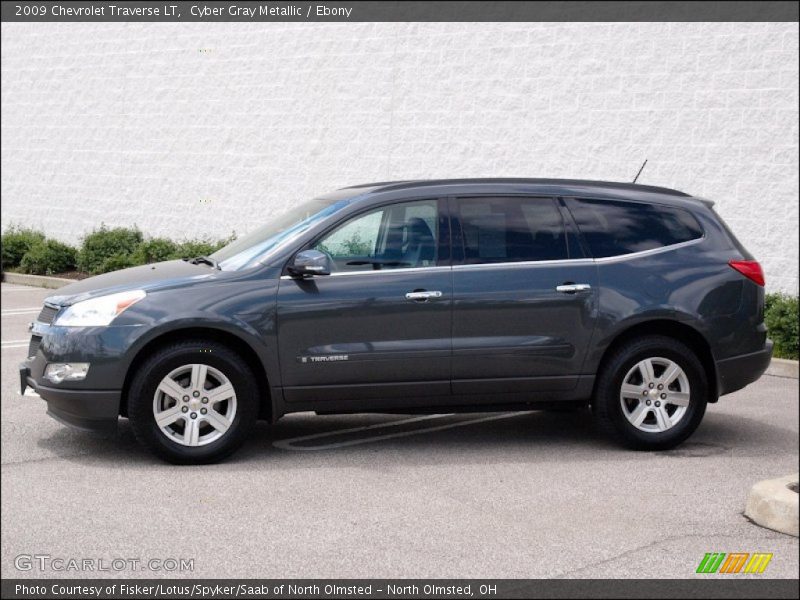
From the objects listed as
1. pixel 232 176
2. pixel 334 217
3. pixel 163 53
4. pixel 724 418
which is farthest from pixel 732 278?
pixel 163 53

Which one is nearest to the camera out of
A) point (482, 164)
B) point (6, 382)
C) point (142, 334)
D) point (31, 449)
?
point (142, 334)

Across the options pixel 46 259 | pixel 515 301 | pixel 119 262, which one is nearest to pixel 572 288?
pixel 515 301

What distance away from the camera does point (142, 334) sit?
686 centimetres

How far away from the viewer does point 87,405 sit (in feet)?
22.5

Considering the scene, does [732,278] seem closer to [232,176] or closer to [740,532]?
[740,532]

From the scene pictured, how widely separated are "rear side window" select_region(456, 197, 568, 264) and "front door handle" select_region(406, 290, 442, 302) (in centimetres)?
34

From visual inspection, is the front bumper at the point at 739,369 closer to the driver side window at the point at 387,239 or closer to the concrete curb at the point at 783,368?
the driver side window at the point at 387,239

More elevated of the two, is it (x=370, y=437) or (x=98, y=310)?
(x=98, y=310)

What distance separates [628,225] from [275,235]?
2448mm

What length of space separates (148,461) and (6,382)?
9.96 ft

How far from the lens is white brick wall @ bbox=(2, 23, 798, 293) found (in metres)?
12.2

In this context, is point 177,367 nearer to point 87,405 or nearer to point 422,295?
point 87,405

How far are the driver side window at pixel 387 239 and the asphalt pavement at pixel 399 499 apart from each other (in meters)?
1.28

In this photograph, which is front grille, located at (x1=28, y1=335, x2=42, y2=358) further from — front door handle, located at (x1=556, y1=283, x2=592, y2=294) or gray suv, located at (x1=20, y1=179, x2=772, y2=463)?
front door handle, located at (x1=556, y1=283, x2=592, y2=294)
